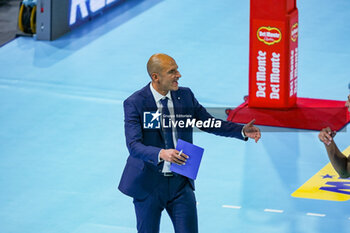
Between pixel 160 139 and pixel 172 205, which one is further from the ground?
pixel 160 139

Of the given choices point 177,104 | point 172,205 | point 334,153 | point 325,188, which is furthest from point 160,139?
point 325,188

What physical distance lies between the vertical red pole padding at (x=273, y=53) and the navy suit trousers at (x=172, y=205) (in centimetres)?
521

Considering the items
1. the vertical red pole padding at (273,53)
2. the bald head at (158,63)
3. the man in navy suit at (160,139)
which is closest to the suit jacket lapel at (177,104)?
the man in navy suit at (160,139)

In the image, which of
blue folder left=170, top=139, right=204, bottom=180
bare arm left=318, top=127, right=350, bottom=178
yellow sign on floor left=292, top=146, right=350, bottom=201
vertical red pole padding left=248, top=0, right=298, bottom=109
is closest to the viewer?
bare arm left=318, top=127, right=350, bottom=178

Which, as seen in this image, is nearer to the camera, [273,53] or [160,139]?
[160,139]

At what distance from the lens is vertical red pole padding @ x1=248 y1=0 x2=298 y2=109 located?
11266mm

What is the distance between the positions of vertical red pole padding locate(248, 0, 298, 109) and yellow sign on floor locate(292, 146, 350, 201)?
6.55 feet

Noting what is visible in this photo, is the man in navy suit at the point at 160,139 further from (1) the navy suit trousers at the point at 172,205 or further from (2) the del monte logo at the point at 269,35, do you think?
(2) the del monte logo at the point at 269,35

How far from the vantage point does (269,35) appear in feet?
37.3

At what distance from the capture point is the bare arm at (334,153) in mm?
6012

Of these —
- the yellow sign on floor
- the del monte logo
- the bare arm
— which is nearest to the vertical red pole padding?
the del monte logo

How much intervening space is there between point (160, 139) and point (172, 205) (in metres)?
0.55

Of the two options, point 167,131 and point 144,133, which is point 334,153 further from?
point 144,133

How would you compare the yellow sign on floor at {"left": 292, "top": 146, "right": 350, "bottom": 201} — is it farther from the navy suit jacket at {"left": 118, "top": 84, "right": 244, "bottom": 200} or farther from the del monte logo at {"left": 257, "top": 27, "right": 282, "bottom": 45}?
the navy suit jacket at {"left": 118, "top": 84, "right": 244, "bottom": 200}
